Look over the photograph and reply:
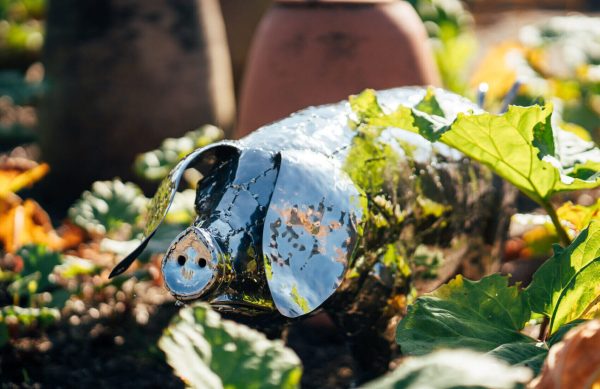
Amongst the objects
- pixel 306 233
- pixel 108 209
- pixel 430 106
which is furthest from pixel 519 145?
pixel 108 209

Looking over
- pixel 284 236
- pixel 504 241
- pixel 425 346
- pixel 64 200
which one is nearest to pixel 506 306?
pixel 425 346

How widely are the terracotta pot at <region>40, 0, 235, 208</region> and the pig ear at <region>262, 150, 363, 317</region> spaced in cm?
165

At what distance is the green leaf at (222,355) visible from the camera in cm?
94

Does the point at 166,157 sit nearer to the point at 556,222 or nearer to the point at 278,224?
the point at 278,224

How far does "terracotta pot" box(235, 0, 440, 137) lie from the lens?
223 centimetres

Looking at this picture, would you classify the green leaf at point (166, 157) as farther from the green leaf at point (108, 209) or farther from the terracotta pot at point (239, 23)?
the terracotta pot at point (239, 23)

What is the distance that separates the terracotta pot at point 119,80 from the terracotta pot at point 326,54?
0.72 m

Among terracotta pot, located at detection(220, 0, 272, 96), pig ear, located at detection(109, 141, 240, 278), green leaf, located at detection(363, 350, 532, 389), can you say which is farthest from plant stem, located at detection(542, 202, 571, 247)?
terracotta pot, located at detection(220, 0, 272, 96)

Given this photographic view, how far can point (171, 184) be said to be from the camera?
135 centimetres

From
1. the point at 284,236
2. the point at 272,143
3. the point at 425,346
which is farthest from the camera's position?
the point at 272,143

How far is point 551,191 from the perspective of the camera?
1.44 metres

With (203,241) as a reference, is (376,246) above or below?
below

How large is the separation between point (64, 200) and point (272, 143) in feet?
5.88

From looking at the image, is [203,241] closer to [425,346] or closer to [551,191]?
[425,346]
